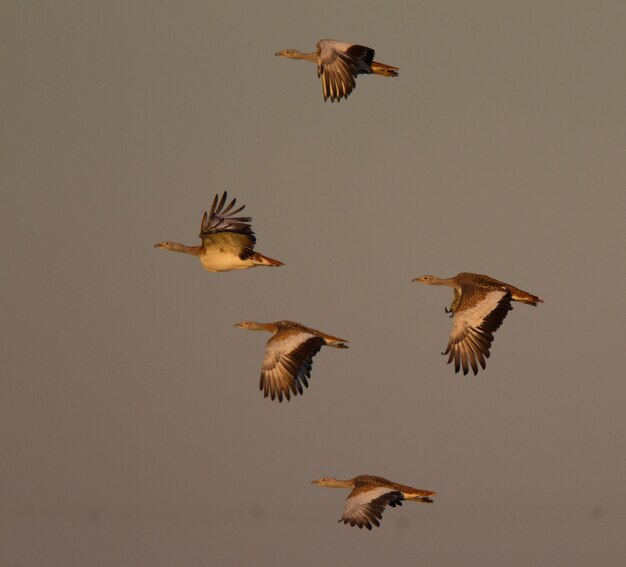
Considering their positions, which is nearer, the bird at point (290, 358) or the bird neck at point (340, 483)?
the bird at point (290, 358)

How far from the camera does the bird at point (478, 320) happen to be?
55.4 m

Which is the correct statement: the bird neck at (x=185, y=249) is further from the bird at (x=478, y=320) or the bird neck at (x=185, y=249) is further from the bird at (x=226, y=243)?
the bird at (x=478, y=320)

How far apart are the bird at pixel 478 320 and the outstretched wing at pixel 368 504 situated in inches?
195

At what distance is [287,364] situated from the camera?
55.0 meters

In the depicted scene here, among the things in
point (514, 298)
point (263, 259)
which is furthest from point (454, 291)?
point (263, 259)

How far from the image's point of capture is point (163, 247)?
60.8 m

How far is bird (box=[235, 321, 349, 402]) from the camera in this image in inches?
2157

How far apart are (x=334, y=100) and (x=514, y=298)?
335 inches

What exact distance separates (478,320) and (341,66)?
8.99 meters

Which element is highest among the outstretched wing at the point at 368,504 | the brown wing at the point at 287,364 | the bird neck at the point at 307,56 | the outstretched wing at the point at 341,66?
the bird neck at the point at 307,56

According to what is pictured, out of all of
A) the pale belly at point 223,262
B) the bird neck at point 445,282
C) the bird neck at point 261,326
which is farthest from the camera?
the bird neck at point 445,282

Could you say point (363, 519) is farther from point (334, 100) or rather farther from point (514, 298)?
point (334, 100)

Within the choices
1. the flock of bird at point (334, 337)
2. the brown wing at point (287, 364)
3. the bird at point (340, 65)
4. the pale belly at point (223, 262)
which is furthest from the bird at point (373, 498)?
the bird at point (340, 65)

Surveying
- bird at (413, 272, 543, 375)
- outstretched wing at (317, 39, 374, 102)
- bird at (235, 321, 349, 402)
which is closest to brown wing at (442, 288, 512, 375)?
bird at (413, 272, 543, 375)
